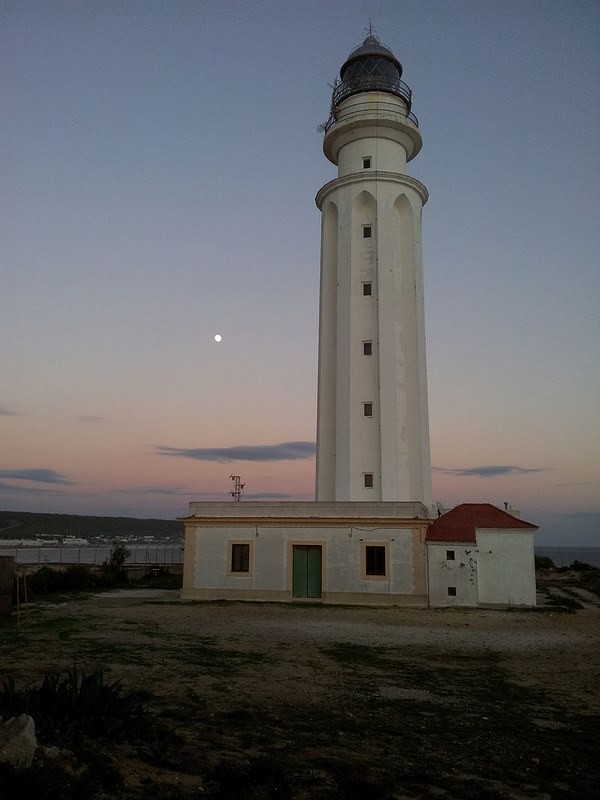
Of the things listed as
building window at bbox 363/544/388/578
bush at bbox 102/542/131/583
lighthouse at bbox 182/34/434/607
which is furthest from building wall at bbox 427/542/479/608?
bush at bbox 102/542/131/583

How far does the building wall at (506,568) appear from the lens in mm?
21594

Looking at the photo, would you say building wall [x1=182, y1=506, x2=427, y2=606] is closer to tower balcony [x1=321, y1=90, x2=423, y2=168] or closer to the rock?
the rock

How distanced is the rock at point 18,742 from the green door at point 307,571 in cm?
1808

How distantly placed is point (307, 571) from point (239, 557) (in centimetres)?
263

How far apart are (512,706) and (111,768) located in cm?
572

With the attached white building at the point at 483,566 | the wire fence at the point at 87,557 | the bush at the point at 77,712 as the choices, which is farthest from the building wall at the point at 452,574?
the wire fence at the point at 87,557

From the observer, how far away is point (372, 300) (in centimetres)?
2789

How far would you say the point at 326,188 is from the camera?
98.1 feet

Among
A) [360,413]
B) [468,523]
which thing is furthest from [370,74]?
[468,523]

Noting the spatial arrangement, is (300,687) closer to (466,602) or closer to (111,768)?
(111,768)

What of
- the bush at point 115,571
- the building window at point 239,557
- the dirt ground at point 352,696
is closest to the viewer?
the dirt ground at point 352,696

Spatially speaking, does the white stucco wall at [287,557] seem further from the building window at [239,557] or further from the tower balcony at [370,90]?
the tower balcony at [370,90]

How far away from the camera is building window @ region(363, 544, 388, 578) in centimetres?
2192

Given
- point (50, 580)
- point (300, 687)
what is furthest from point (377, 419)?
point (300, 687)
